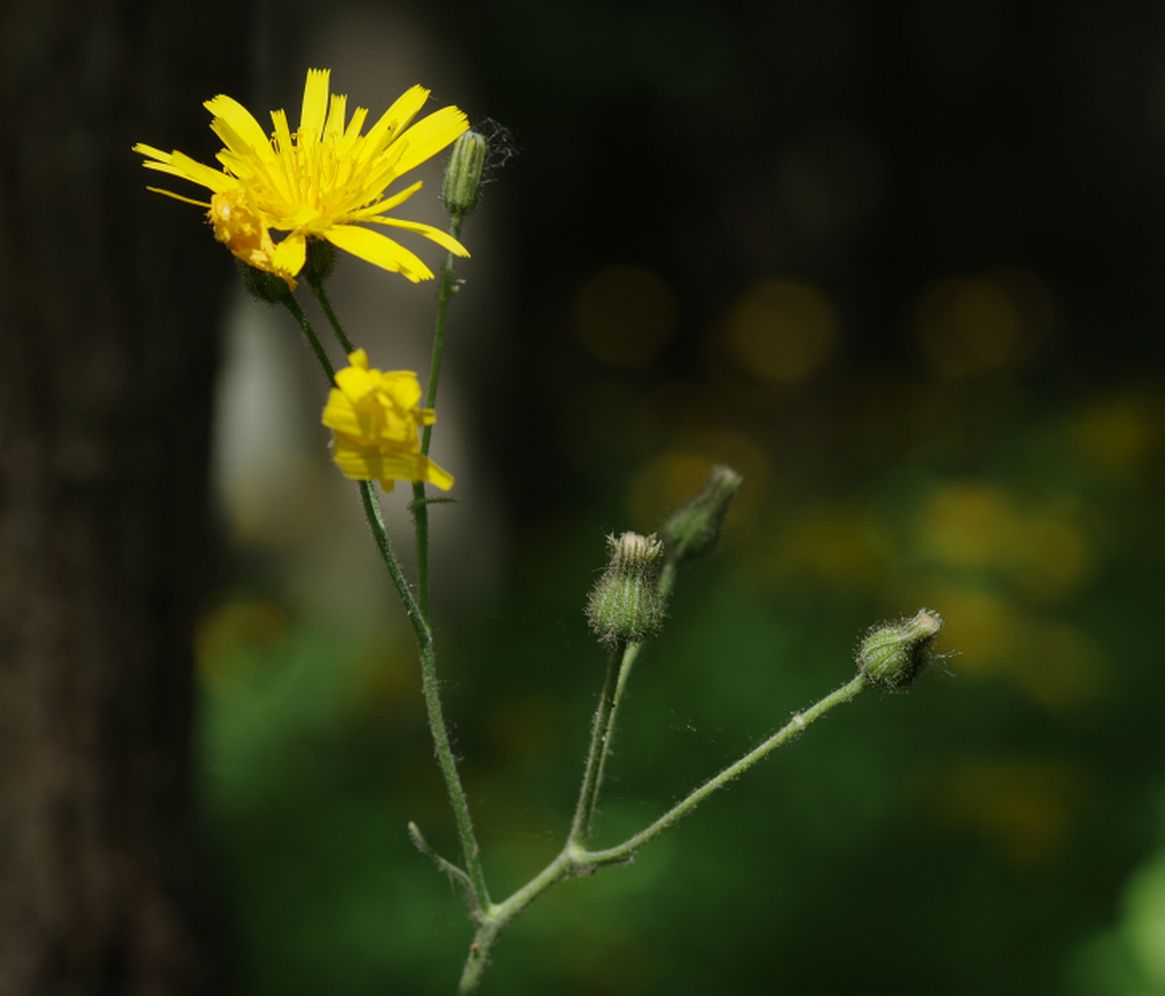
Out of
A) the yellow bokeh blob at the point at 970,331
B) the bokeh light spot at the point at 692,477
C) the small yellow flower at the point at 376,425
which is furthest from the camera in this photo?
the yellow bokeh blob at the point at 970,331

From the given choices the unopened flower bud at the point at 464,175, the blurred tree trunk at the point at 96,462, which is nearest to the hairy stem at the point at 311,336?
the unopened flower bud at the point at 464,175

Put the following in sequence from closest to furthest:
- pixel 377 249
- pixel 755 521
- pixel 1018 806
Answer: pixel 377 249 → pixel 1018 806 → pixel 755 521

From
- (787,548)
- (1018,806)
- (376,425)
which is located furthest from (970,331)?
(376,425)

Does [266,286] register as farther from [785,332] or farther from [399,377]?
[785,332]

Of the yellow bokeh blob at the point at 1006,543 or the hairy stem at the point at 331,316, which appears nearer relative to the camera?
the hairy stem at the point at 331,316

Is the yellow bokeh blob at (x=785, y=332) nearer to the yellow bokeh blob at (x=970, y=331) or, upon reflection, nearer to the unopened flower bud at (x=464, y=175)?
the yellow bokeh blob at (x=970, y=331)

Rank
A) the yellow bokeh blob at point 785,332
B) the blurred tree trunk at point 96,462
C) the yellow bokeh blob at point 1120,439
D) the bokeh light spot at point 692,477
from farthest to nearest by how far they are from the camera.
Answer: the yellow bokeh blob at point 785,332 < the bokeh light spot at point 692,477 < the yellow bokeh blob at point 1120,439 < the blurred tree trunk at point 96,462

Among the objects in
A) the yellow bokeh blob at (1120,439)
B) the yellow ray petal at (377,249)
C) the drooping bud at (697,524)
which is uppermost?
the yellow ray petal at (377,249)

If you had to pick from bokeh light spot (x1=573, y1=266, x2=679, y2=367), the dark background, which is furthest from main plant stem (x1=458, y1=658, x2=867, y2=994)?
bokeh light spot (x1=573, y1=266, x2=679, y2=367)
